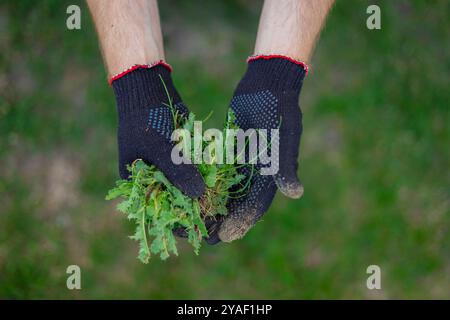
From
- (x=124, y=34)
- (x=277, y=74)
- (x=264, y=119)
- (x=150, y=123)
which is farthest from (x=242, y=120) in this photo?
(x=124, y=34)

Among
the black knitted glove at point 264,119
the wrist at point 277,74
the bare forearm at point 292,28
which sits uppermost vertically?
the bare forearm at point 292,28

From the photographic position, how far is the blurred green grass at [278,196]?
3.56 meters

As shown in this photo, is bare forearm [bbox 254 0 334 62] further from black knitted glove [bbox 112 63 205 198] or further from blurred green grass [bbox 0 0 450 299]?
blurred green grass [bbox 0 0 450 299]

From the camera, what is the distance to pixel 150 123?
8.08ft

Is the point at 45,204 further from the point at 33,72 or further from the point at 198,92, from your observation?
the point at 198,92

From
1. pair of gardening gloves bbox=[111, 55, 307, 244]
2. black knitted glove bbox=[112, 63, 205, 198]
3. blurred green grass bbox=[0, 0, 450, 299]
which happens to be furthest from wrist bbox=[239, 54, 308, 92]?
blurred green grass bbox=[0, 0, 450, 299]

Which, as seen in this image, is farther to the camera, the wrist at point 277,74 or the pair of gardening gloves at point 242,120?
the wrist at point 277,74

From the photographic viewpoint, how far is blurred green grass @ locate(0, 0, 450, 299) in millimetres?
3562

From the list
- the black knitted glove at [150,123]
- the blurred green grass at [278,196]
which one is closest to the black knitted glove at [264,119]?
the black knitted glove at [150,123]

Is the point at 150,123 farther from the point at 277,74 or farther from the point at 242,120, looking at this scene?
the point at 277,74

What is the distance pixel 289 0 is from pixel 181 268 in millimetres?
1891

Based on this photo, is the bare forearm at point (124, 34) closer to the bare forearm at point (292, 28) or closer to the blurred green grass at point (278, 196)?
the bare forearm at point (292, 28)

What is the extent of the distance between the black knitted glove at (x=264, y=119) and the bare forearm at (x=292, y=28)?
6cm

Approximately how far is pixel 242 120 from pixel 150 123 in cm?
45
